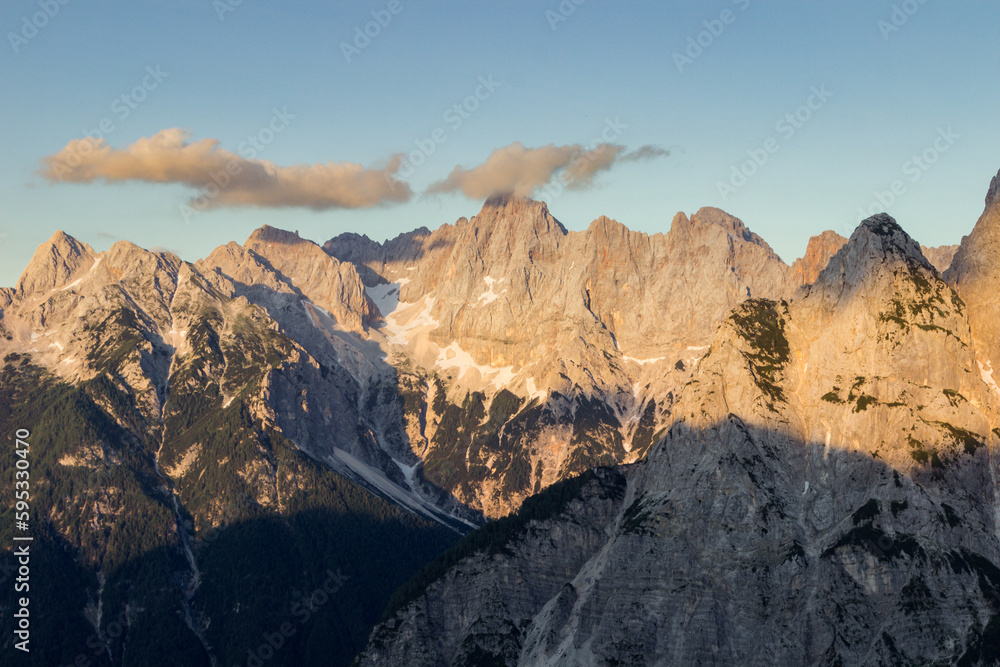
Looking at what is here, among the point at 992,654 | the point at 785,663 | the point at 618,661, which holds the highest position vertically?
the point at 992,654

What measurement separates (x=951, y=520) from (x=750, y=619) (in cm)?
3845

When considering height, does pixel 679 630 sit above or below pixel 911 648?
below

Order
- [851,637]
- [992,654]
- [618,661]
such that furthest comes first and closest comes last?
[618,661] → [851,637] → [992,654]

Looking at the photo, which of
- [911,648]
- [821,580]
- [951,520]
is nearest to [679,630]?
[821,580]

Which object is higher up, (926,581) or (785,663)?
(926,581)

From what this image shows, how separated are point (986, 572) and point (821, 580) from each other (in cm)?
2660

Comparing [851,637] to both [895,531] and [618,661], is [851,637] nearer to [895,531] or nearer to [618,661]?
[895,531]

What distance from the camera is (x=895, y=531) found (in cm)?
19600

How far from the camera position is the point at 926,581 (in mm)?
188125

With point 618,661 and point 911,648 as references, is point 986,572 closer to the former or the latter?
point 911,648

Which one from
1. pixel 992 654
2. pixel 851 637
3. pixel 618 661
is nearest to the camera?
pixel 992 654

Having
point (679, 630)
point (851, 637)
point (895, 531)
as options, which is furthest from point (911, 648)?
point (679, 630)

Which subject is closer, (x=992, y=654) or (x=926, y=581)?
(x=992, y=654)

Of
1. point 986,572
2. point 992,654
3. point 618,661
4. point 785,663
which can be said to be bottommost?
point 618,661
